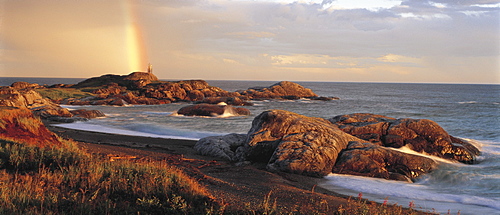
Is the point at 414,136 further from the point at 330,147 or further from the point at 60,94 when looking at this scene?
the point at 60,94

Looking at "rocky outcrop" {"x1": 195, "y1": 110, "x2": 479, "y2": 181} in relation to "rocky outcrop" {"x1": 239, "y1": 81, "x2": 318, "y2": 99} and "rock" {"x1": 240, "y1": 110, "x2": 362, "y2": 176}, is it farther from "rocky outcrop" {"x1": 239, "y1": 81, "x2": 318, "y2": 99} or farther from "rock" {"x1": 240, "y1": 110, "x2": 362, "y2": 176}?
"rocky outcrop" {"x1": 239, "y1": 81, "x2": 318, "y2": 99}

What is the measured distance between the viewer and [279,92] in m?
76.1

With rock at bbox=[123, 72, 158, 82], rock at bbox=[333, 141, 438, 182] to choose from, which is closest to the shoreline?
rock at bbox=[333, 141, 438, 182]

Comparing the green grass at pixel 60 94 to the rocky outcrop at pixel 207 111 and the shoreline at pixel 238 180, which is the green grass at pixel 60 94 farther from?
the shoreline at pixel 238 180

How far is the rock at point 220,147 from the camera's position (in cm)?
1494

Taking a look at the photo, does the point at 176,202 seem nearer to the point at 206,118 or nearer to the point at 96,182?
the point at 96,182

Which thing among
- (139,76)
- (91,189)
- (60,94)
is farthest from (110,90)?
(91,189)

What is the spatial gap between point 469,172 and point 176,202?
12.7 m

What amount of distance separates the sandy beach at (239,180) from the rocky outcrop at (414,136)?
21.2 ft

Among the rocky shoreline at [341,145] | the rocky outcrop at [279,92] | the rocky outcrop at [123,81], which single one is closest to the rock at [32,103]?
the rocky shoreline at [341,145]

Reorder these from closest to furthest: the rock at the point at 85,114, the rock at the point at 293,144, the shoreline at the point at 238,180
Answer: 1. the shoreline at the point at 238,180
2. the rock at the point at 293,144
3. the rock at the point at 85,114

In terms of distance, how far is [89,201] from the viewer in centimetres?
586

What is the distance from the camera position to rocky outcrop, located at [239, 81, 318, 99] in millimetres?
72363

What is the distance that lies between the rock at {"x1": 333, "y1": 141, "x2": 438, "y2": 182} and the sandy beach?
1.82m
